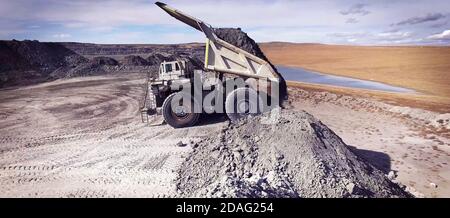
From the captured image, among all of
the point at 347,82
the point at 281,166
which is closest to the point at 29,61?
the point at 347,82

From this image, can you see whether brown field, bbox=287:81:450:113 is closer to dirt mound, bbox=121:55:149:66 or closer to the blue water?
the blue water

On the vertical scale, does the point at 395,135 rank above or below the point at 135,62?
below

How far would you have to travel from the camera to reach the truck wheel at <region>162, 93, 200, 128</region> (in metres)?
8.77

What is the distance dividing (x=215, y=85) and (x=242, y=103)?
2.78 ft

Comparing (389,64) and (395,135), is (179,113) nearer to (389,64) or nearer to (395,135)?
(395,135)

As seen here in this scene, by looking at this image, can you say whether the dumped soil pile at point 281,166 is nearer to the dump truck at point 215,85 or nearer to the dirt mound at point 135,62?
the dump truck at point 215,85

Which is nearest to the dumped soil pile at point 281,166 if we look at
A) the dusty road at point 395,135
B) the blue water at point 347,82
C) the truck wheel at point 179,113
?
the dusty road at point 395,135

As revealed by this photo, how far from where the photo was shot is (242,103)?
883cm

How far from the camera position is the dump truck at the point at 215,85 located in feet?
28.9

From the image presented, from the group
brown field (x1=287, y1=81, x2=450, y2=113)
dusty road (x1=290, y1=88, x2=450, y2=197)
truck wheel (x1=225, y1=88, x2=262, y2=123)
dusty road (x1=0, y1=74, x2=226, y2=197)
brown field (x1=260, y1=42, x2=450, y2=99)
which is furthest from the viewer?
brown field (x1=260, y1=42, x2=450, y2=99)

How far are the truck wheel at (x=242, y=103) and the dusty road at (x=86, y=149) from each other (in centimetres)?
56

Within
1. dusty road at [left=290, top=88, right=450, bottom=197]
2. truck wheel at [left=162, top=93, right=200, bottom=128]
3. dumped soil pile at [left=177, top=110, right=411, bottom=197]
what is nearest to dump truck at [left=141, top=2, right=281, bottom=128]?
truck wheel at [left=162, top=93, right=200, bottom=128]

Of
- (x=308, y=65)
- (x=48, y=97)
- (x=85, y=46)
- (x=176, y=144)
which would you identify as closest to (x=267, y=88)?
(x=176, y=144)

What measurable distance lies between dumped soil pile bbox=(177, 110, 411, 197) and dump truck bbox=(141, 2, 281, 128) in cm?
192
